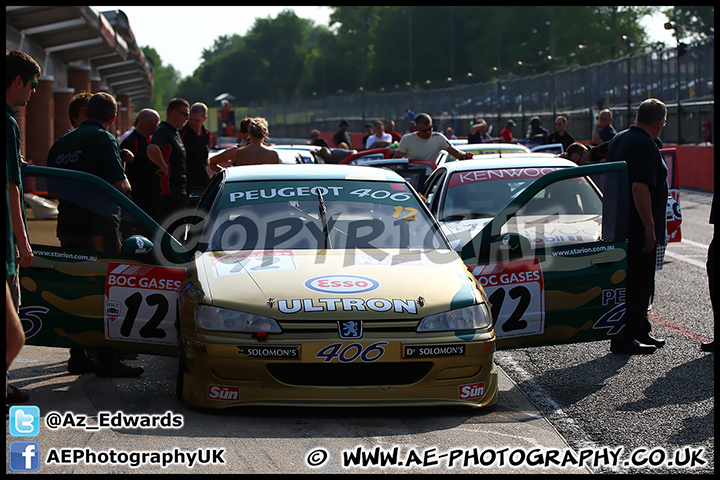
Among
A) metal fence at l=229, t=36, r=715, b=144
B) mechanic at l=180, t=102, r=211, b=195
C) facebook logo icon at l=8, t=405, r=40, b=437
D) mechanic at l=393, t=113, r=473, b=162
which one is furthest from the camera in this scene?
metal fence at l=229, t=36, r=715, b=144

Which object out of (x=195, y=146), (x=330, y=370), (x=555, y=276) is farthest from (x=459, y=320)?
(x=195, y=146)

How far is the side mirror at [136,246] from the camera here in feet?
18.7

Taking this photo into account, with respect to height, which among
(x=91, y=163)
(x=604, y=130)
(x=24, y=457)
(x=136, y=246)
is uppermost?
(x=604, y=130)

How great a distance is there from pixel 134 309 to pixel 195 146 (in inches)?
174

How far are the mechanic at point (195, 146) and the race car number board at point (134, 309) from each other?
4.21m

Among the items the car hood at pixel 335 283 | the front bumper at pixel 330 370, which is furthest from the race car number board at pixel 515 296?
the front bumper at pixel 330 370

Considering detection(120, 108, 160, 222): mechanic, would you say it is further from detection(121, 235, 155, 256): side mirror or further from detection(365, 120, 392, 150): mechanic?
detection(365, 120, 392, 150): mechanic

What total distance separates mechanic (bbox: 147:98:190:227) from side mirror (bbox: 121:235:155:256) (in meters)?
2.90

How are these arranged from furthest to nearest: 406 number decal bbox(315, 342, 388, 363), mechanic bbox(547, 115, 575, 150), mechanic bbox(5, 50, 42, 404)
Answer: mechanic bbox(547, 115, 575, 150), 406 number decal bbox(315, 342, 388, 363), mechanic bbox(5, 50, 42, 404)

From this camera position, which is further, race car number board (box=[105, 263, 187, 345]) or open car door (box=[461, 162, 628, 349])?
open car door (box=[461, 162, 628, 349])

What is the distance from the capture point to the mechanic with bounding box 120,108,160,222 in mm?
8758

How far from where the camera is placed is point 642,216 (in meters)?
6.96

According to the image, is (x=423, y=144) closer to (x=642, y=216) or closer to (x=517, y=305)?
(x=642, y=216)

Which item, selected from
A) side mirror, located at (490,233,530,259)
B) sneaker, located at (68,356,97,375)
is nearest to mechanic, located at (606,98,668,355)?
side mirror, located at (490,233,530,259)
